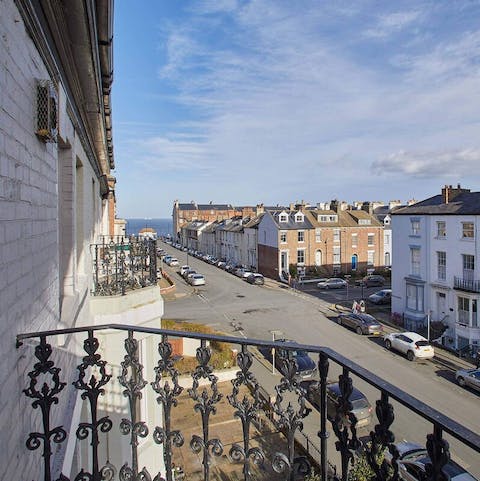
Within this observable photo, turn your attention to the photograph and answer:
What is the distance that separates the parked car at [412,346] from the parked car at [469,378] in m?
2.60

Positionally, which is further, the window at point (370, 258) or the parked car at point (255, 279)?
the window at point (370, 258)

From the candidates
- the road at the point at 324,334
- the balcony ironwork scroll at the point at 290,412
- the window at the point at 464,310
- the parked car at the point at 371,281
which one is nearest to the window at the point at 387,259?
the parked car at the point at 371,281

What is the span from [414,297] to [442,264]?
3150mm

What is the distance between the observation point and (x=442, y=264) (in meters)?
25.3

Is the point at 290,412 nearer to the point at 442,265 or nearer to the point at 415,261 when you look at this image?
the point at 442,265

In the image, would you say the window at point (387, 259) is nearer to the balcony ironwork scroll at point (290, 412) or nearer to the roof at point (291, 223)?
the roof at point (291, 223)

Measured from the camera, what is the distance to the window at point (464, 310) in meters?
23.3

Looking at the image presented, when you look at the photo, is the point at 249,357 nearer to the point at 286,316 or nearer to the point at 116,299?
the point at 116,299

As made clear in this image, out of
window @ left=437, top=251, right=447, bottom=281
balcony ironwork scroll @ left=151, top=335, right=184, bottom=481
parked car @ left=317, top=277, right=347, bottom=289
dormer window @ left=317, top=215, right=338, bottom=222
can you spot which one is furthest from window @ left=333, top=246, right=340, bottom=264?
balcony ironwork scroll @ left=151, top=335, right=184, bottom=481

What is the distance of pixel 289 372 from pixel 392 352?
859 inches

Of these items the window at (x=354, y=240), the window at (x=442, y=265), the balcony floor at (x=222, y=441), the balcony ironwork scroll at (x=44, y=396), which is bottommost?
the balcony floor at (x=222, y=441)

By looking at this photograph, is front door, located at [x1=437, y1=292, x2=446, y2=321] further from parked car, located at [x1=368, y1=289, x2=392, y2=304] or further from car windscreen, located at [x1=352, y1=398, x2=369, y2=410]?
car windscreen, located at [x1=352, y1=398, x2=369, y2=410]

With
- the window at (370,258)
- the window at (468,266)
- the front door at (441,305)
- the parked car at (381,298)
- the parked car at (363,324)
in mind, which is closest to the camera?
the window at (468,266)

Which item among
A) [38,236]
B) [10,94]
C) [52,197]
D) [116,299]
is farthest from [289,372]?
[116,299]
